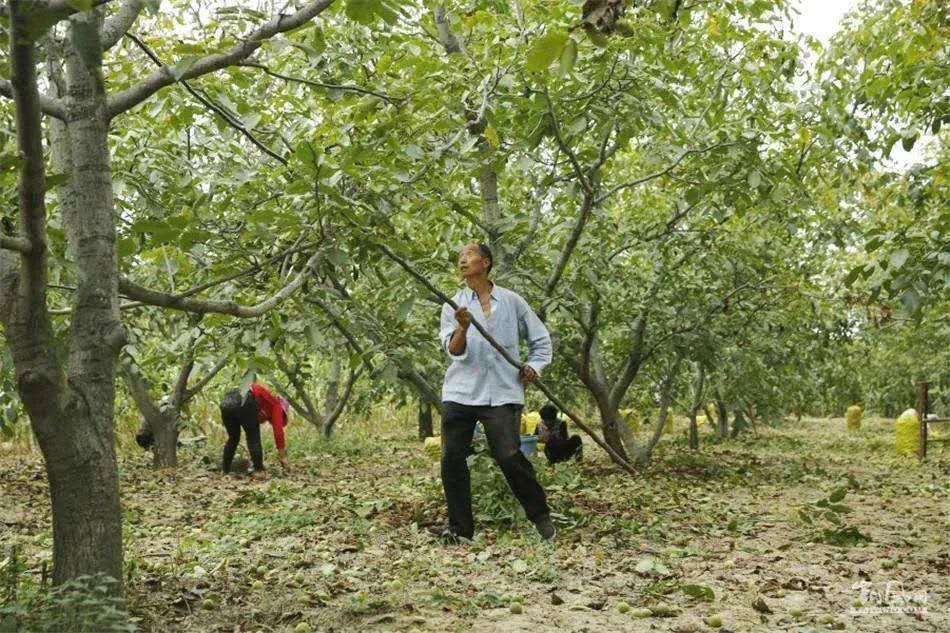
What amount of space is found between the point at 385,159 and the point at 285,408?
7.53m

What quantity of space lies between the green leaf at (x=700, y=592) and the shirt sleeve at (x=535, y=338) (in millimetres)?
1751

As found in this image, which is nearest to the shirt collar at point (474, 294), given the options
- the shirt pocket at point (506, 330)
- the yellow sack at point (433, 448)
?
the shirt pocket at point (506, 330)

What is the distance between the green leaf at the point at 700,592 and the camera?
167 inches

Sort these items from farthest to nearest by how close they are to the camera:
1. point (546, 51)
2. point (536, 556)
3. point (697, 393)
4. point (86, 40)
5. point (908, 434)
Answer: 1. point (908, 434)
2. point (697, 393)
3. point (536, 556)
4. point (546, 51)
5. point (86, 40)

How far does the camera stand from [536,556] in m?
5.17

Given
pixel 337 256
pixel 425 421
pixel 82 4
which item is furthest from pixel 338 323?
pixel 425 421

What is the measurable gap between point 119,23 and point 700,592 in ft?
11.2

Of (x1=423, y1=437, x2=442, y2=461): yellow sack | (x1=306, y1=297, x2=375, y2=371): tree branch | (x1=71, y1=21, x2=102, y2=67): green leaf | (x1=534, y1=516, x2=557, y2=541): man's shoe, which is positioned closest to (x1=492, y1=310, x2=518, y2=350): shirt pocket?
(x1=306, y1=297, x2=375, y2=371): tree branch

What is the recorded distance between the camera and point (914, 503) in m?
8.23

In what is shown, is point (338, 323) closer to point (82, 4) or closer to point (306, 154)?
point (306, 154)

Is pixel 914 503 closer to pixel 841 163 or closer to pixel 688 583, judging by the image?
pixel 841 163

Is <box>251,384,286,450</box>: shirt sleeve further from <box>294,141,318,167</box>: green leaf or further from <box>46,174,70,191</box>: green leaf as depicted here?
<box>46,174,70,191</box>: green leaf

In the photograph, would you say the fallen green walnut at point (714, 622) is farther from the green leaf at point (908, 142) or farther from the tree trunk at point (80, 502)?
the green leaf at point (908, 142)

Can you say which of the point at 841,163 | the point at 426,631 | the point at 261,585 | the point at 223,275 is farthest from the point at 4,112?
the point at 841,163
